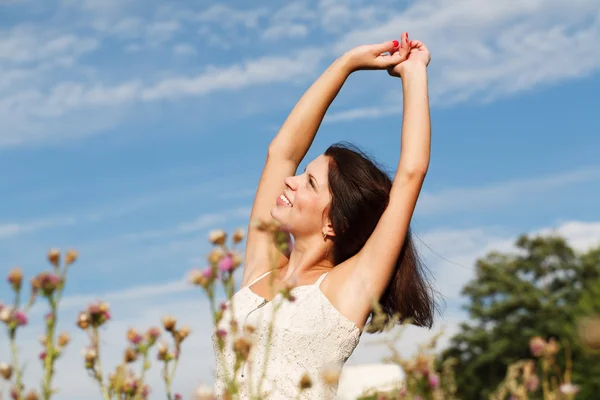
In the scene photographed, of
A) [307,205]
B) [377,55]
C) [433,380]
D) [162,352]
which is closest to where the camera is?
[433,380]

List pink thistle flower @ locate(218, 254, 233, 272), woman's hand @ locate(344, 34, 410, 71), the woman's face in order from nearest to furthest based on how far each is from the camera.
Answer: pink thistle flower @ locate(218, 254, 233, 272) < the woman's face < woman's hand @ locate(344, 34, 410, 71)

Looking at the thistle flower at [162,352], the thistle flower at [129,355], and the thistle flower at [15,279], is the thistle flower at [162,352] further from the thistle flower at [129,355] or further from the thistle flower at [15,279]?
the thistle flower at [15,279]

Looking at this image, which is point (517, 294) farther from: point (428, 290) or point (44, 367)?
point (44, 367)

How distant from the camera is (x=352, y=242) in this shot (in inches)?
155

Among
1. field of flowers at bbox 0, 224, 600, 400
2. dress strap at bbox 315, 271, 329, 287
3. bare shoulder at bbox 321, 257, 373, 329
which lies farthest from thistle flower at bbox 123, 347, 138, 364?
dress strap at bbox 315, 271, 329, 287

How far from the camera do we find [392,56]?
13.6 ft

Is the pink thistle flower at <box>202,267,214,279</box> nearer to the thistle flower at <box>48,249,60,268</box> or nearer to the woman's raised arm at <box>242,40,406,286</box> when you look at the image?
the thistle flower at <box>48,249,60,268</box>

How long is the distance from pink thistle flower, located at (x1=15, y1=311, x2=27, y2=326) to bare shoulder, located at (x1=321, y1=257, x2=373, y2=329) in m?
2.01

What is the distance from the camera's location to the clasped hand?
402cm

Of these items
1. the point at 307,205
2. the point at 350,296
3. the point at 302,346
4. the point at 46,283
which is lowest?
the point at 46,283

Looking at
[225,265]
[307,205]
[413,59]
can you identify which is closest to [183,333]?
[225,265]

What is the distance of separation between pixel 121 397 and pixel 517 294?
3549 cm

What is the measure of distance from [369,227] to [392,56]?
96 cm

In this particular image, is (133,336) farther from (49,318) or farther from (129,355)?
(49,318)
